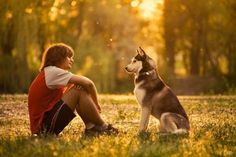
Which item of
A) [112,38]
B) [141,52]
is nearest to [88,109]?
[141,52]

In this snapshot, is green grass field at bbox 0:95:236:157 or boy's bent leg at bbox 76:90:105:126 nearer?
green grass field at bbox 0:95:236:157

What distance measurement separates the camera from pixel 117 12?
48.6 m

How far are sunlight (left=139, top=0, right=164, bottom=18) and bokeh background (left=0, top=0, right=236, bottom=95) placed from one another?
128 millimetres

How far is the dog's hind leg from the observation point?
10672 mm

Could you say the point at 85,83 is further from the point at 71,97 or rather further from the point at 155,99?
the point at 155,99

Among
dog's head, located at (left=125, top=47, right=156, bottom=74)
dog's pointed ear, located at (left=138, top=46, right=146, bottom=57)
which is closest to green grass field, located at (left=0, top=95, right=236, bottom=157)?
dog's head, located at (left=125, top=47, right=156, bottom=74)

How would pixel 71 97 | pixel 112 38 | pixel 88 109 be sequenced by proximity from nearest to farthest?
1. pixel 71 97
2. pixel 88 109
3. pixel 112 38

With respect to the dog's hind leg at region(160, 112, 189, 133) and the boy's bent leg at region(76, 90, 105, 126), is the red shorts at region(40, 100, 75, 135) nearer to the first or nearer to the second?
the boy's bent leg at region(76, 90, 105, 126)

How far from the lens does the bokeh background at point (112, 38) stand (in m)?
30.1

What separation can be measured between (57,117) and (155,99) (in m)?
1.77

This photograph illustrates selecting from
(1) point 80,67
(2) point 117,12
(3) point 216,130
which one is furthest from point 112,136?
(2) point 117,12

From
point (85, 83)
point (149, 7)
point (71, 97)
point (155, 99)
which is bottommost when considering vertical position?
point (149, 7)

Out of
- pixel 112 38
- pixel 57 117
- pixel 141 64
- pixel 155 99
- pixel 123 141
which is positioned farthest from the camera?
pixel 112 38

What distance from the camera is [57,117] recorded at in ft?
34.5
